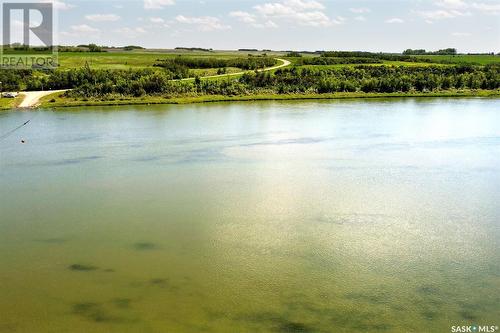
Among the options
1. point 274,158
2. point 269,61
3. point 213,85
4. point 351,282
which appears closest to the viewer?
point 351,282

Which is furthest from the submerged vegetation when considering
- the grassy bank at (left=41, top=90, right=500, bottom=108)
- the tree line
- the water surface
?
the water surface

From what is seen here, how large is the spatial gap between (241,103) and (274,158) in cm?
2195

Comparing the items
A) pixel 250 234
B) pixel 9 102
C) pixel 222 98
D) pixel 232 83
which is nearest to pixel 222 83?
pixel 232 83

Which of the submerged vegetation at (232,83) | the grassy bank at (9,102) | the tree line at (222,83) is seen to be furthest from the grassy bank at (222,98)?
the grassy bank at (9,102)

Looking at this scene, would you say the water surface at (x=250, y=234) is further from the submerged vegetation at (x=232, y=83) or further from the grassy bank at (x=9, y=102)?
the submerged vegetation at (x=232, y=83)

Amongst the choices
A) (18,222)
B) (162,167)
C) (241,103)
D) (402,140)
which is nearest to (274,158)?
(162,167)

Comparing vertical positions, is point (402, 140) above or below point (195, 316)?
above

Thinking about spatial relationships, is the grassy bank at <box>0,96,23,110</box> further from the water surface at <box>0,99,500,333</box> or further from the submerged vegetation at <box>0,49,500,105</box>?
the water surface at <box>0,99,500,333</box>

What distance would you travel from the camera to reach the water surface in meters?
9.58

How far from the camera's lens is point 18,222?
573 inches

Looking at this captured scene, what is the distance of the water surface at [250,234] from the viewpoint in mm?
9578

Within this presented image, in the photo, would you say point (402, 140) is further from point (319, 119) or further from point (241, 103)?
point (241, 103)

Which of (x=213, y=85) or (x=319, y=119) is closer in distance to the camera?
(x=319, y=119)

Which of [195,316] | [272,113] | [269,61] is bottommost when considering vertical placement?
[195,316]
